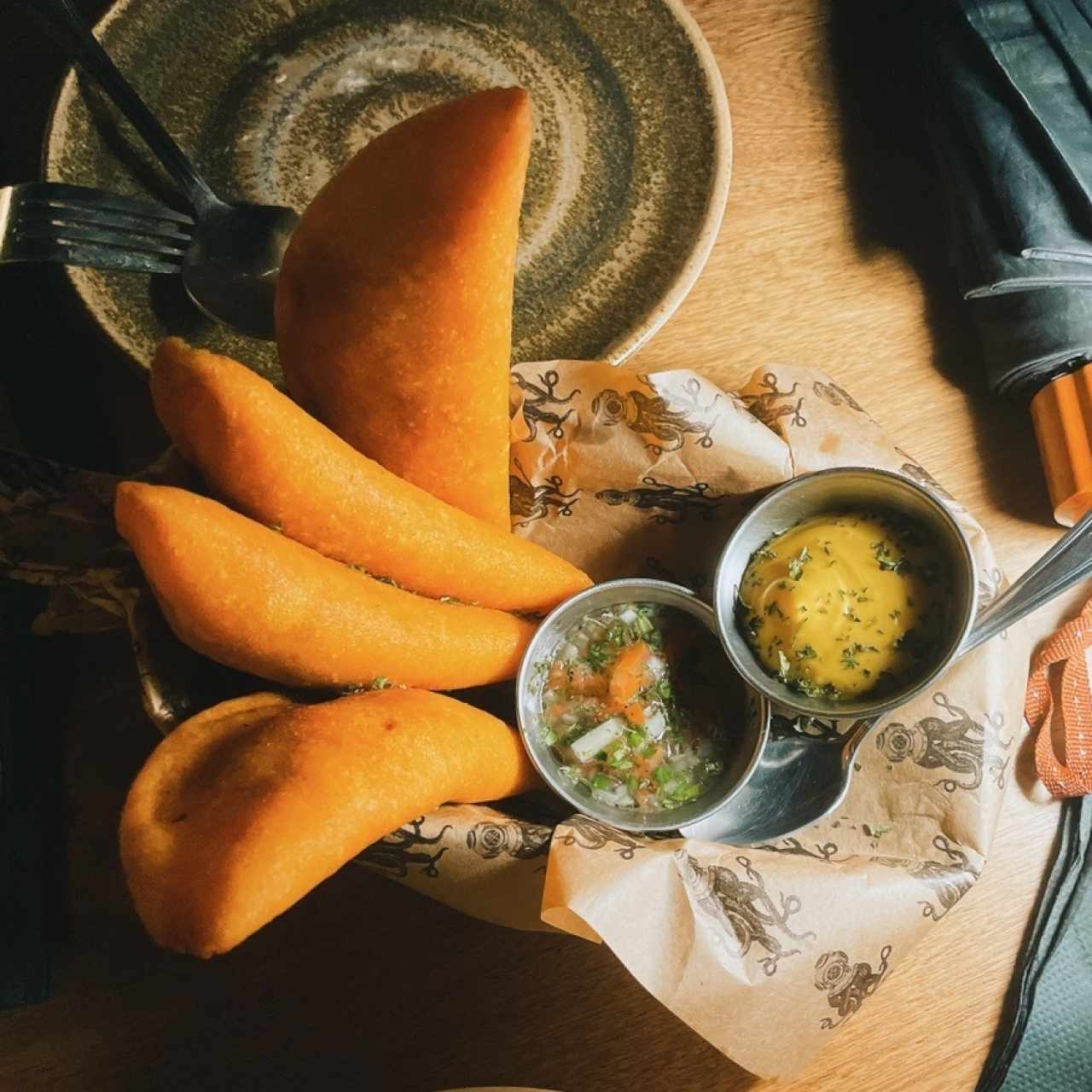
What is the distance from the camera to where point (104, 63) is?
0.84 m

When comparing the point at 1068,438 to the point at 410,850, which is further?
the point at 1068,438

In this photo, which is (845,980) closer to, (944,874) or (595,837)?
(944,874)

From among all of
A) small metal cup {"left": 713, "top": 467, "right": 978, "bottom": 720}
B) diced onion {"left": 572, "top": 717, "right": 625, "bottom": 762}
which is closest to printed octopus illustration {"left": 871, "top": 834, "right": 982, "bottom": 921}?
small metal cup {"left": 713, "top": 467, "right": 978, "bottom": 720}

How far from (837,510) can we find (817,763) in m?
0.21

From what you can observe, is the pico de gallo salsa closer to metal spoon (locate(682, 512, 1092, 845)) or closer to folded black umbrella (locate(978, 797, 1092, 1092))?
metal spoon (locate(682, 512, 1092, 845))

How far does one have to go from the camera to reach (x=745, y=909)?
75cm

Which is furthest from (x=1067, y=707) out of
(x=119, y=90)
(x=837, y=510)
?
(x=119, y=90)

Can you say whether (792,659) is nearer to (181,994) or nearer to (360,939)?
(360,939)

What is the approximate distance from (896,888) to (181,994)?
0.57 m

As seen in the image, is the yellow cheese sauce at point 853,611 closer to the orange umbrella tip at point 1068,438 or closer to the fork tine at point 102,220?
the orange umbrella tip at point 1068,438

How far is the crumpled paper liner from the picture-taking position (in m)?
0.73

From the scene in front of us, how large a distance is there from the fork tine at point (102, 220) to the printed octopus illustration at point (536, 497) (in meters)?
0.34

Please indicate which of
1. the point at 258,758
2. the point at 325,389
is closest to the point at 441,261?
the point at 325,389

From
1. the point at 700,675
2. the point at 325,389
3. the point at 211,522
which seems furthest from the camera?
the point at 700,675
